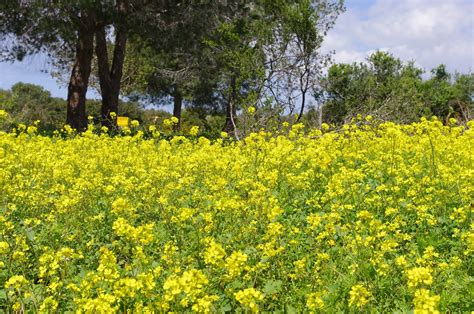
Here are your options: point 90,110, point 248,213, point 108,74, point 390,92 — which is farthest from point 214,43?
point 90,110

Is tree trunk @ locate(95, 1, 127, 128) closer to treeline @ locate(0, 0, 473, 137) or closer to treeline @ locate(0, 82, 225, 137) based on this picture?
treeline @ locate(0, 0, 473, 137)

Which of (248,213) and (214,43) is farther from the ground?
(214,43)

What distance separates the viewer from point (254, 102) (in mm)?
12789

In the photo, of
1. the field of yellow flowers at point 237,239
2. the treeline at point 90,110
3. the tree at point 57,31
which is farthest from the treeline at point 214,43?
the treeline at point 90,110

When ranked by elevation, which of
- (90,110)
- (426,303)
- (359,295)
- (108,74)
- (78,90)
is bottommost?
(359,295)

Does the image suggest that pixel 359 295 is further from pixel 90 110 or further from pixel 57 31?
pixel 90 110

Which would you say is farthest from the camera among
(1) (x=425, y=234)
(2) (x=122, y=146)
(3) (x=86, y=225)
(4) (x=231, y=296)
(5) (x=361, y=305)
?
(2) (x=122, y=146)

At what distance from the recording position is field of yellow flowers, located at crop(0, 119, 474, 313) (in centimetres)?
298

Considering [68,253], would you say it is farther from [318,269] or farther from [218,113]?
[218,113]

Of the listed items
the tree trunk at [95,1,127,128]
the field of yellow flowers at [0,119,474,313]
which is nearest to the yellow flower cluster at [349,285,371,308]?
the field of yellow flowers at [0,119,474,313]

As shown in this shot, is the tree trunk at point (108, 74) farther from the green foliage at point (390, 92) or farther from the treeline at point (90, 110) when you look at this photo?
the treeline at point (90, 110)

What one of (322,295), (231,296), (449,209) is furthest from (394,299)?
(449,209)

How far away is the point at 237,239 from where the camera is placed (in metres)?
4.02

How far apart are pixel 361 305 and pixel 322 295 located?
1.61ft
